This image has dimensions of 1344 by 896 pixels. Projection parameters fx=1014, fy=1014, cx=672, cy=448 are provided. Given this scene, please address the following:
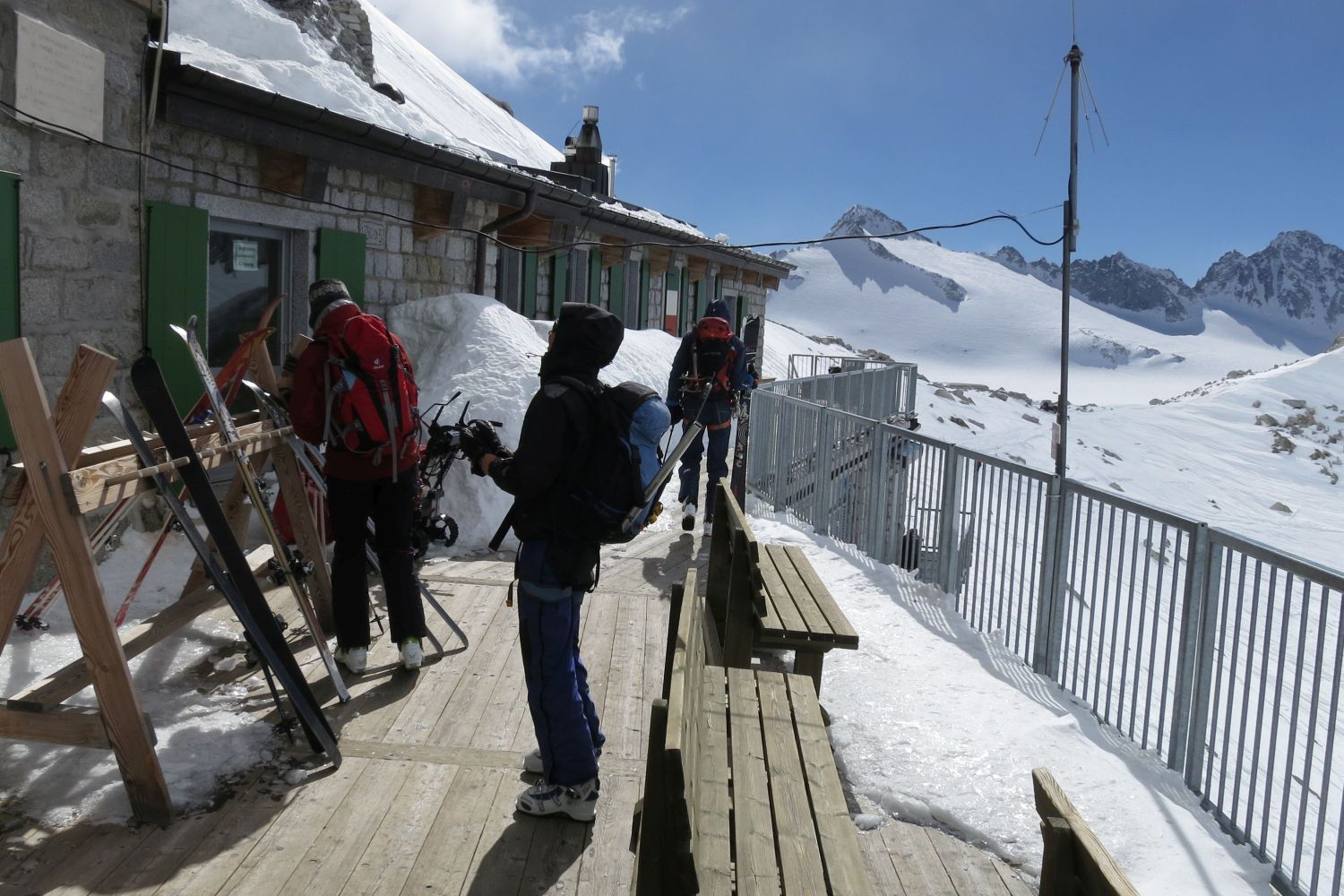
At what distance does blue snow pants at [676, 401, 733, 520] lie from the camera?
757cm

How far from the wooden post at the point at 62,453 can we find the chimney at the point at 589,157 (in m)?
15.5

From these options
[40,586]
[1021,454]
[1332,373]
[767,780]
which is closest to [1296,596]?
[767,780]

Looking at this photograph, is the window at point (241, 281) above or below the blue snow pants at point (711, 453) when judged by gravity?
above

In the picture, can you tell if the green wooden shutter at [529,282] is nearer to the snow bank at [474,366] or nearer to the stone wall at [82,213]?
the snow bank at [474,366]

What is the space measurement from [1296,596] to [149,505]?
11349 millimetres

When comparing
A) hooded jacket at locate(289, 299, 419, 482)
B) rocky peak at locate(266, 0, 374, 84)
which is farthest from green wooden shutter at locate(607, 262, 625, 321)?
hooded jacket at locate(289, 299, 419, 482)

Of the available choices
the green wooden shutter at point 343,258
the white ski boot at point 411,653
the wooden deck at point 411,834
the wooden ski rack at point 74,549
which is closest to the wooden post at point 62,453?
the wooden ski rack at point 74,549

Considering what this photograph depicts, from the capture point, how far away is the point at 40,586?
5598mm

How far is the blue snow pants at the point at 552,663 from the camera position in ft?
10.6

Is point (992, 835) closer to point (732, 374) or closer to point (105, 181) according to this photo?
point (732, 374)

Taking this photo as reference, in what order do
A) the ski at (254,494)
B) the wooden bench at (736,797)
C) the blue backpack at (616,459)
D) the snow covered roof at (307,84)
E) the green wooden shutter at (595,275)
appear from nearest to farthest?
the wooden bench at (736,797) → the blue backpack at (616,459) → the ski at (254,494) → the snow covered roof at (307,84) → the green wooden shutter at (595,275)

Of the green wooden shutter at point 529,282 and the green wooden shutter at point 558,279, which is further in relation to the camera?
the green wooden shutter at point 558,279

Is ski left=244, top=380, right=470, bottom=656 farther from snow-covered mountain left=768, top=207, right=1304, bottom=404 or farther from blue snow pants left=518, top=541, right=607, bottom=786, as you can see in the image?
snow-covered mountain left=768, top=207, right=1304, bottom=404

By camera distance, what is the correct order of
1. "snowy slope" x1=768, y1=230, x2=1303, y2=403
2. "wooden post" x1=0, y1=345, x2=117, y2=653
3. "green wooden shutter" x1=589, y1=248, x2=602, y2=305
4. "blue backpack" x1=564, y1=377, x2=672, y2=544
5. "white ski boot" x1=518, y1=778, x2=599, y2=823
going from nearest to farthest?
"wooden post" x1=0, y1=345, x2=117, y2=653, "blue backpack" x1=564, y1=377, x2=672, y2=544, "white ski boot" x1=518, y1=778, x2=599, y2=823, "green wooden shutter" x1=589, y1=248, x2=602, y2=305, "snowy slope" x1=768, y1=230, x2=1303, y2=403
